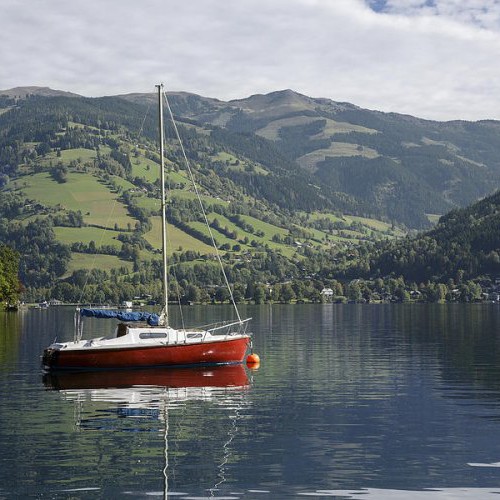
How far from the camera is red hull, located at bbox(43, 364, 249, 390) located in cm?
6925

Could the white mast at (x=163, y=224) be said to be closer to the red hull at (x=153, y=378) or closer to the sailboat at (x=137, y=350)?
the sailboat at (x=137, y=350)

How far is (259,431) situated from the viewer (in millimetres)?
48219

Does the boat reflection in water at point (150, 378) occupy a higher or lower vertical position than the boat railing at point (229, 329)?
lower

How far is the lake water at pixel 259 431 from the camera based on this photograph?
3703cm

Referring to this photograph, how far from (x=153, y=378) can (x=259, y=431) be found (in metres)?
26.2

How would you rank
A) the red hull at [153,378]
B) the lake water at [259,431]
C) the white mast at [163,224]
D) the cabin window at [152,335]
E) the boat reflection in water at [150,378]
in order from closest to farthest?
the lake water at [259,431], the boat reflection in water at [150,378], the red hull at [153,378], the cabin window at [152,335], the white mast at [163,224]

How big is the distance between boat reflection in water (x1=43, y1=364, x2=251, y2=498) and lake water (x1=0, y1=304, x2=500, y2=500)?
0.39ft

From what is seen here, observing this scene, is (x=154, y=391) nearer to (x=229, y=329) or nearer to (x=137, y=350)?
(x=137, y=350)

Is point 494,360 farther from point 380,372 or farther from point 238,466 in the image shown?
point 238,466

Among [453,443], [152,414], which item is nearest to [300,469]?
[453,443]

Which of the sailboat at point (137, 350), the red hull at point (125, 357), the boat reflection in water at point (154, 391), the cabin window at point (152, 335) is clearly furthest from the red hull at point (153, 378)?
the cabin window at point (152, 335)

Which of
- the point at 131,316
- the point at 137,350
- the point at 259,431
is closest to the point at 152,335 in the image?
the point at 137,350

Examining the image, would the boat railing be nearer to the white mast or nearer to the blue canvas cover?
the white mast

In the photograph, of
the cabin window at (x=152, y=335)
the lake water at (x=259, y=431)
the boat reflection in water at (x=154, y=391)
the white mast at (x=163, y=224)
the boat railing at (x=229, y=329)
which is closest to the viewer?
the lake water at (x=259, y=431)
